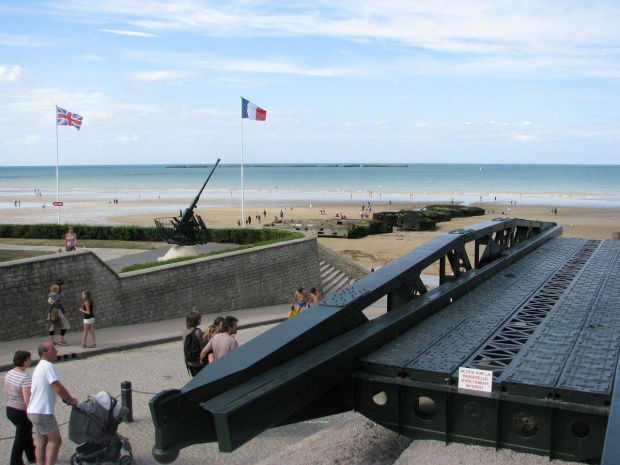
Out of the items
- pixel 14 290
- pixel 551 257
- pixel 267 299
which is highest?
pixel 551 257

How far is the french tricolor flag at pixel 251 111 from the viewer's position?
1274 inches

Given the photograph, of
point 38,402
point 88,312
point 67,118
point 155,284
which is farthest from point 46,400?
point 67,118

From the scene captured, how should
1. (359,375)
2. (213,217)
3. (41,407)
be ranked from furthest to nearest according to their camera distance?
(213,217)
(41,407)
(359,375)

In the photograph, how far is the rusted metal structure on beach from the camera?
4.59m

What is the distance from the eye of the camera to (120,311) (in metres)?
16.3

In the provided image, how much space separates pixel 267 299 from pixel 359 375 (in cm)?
1530

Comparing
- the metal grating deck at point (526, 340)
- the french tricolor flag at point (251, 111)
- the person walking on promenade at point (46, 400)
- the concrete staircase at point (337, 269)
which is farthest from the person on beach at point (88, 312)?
the french tricolor flag at point (251, 111)

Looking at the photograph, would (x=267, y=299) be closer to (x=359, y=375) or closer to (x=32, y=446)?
(x=32, y=446)

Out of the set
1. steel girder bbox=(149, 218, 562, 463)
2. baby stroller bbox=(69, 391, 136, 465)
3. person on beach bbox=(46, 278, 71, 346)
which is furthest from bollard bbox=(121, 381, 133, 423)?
person on beach bbox=(46, 278, 71, 346)

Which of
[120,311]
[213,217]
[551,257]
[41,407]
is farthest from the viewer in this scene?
[213,217]

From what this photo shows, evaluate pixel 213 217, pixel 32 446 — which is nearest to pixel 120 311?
pixel 32 446

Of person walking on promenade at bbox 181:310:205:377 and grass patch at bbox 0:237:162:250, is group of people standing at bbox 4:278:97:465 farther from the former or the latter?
grass patch at bbox 0:237:162:250

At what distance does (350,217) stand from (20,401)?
→ 5152cm

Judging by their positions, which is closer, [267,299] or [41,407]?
[41,407]
